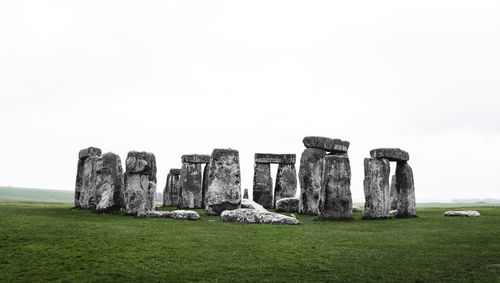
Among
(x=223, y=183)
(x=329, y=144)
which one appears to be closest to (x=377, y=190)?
(x=329, y=144)

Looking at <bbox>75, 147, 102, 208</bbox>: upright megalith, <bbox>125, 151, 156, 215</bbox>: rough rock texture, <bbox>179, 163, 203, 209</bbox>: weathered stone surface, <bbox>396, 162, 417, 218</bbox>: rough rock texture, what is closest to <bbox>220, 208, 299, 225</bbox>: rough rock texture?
<bbox>125, 151, 156, 215</bbox>: rough rock texture

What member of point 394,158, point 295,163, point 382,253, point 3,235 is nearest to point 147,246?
point 3,235

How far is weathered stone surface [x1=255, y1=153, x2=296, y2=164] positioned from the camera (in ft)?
Answer: 60.5

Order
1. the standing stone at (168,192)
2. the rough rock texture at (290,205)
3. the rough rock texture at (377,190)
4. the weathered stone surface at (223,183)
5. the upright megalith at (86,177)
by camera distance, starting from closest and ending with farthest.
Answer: the rough rock texture at (377,190) → the weathered stone surface at (223,183) → the upright megalith at (86,177) → the rough rock texture at (290,205) → the standing stone at (168,192)

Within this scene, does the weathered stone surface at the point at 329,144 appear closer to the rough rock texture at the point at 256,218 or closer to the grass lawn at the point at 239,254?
the rough rock texture at the point at 256,218

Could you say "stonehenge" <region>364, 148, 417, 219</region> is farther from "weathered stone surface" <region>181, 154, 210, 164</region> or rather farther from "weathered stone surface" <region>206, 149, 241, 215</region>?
"weathered stone surface" <region>181, 154, 210, 164</region>

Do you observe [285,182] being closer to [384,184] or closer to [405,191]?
[405,191]

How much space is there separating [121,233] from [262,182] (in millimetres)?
11966

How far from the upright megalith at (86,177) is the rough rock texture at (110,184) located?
126 cm

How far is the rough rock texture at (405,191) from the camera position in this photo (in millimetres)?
12617

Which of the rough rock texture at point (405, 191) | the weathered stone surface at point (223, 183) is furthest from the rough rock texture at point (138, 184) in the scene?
the rough rock texture at point (405, 191)

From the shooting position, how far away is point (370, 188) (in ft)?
39.6

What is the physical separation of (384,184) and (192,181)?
906cm

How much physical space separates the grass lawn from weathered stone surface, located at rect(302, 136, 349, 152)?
5203mm
